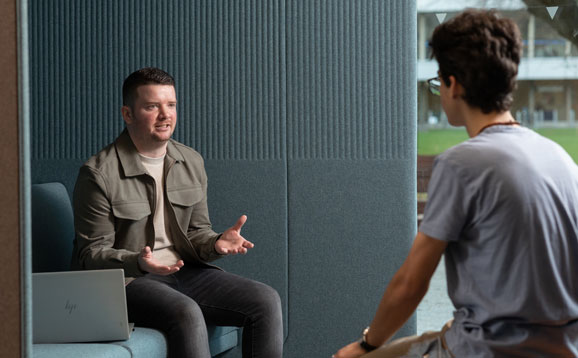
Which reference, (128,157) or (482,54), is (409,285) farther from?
(128,157)

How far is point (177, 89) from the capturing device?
10.7 feet

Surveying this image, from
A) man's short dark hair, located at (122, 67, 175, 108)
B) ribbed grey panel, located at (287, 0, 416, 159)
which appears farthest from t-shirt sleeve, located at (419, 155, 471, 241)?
ribbed grey panel, located at (287, 0, 416, 159)

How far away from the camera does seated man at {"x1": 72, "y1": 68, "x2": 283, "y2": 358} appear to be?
2.46m

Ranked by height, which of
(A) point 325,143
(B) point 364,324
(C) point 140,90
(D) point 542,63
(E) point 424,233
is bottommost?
(B) point 364,324

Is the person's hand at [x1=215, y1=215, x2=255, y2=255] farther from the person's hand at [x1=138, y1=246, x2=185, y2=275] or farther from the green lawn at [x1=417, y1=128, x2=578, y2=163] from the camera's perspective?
the green lawn at [x1=417, y1=128, x2=578, y2=163]

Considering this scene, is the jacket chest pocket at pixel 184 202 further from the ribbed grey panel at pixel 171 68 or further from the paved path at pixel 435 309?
the paved path at pixel 435 309

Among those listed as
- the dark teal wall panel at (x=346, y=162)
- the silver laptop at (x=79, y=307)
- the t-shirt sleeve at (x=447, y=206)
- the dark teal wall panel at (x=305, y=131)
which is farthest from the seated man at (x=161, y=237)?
the t-shirt sleeve at (x=447, y=206)

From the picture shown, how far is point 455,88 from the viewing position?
1533 millimetres

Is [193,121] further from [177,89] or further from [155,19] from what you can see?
[155,19]

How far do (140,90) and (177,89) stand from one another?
1.65ft

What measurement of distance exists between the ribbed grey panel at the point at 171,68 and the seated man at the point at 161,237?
414 millimetres

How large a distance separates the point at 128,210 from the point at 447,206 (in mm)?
1506

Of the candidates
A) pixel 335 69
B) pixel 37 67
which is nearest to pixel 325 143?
pixel 335 69

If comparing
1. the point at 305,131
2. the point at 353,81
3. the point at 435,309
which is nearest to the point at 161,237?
the point at 305,131
